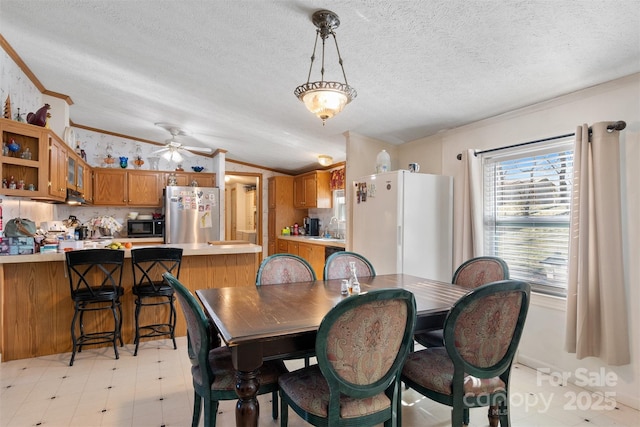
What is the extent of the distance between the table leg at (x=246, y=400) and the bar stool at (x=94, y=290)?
199 centimetres

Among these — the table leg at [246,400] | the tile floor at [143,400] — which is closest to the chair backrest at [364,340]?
the table leg at [246,400]

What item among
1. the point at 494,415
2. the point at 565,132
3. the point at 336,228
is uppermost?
the point at 565,132

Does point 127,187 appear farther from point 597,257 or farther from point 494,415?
point 597,257

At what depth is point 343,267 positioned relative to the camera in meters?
2.86

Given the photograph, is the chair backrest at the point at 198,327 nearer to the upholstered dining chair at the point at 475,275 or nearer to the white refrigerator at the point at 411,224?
the upholstered dining chair at the point at 475,275

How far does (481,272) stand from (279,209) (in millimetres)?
4747

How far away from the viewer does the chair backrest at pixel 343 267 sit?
9.17 feet

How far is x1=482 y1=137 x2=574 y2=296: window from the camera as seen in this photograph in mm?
2791

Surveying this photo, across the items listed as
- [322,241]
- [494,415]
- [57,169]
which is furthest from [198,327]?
[322,241]

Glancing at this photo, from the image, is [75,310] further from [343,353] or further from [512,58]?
[512,58]

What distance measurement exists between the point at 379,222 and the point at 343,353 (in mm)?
2429

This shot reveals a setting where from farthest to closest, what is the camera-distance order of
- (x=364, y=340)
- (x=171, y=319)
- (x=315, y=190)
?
(x=315, y=190), (x=171, y=319), (x=364, y=340)

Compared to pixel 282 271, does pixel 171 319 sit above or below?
below

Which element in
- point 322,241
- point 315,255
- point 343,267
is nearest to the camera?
point 343,267
